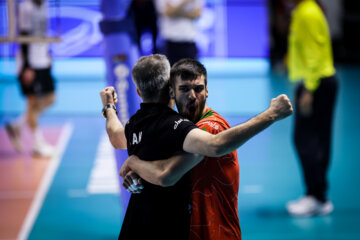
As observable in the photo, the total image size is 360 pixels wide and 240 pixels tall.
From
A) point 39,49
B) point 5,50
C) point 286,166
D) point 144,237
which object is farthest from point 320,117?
point 5,50

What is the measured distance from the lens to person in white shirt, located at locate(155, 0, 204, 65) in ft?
24.7

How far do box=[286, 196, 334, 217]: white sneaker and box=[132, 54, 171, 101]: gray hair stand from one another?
12.1 feet

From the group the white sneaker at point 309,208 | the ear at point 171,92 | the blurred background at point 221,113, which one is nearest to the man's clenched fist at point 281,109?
the ear at point 171,92

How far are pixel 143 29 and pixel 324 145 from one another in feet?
15.0

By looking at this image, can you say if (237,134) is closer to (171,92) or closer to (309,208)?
(171,92)

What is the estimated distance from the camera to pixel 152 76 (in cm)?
253

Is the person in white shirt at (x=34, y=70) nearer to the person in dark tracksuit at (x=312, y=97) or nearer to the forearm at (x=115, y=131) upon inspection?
the person in dark tracksuit at (x=312, y=97)

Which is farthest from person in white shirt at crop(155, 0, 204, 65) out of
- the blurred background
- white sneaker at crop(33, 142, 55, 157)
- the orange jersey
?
the orange jersey

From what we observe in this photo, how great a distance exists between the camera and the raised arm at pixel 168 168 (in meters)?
2.44

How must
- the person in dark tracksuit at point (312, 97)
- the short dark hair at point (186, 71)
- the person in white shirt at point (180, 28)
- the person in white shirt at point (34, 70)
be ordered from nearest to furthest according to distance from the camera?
the short dark hair at point (186, 71), the person in dark tracksuit at point (312, 97), the person in white shirt at point (180, 28), the person in white shirt at point (34, 70)

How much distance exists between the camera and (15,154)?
8.25 meters

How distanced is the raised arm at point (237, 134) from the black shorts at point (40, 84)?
6057 millimetres

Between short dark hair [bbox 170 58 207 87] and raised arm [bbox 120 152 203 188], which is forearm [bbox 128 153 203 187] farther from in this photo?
short dark hair [bbox 170 58 207 87]

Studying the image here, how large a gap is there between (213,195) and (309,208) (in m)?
3.43
